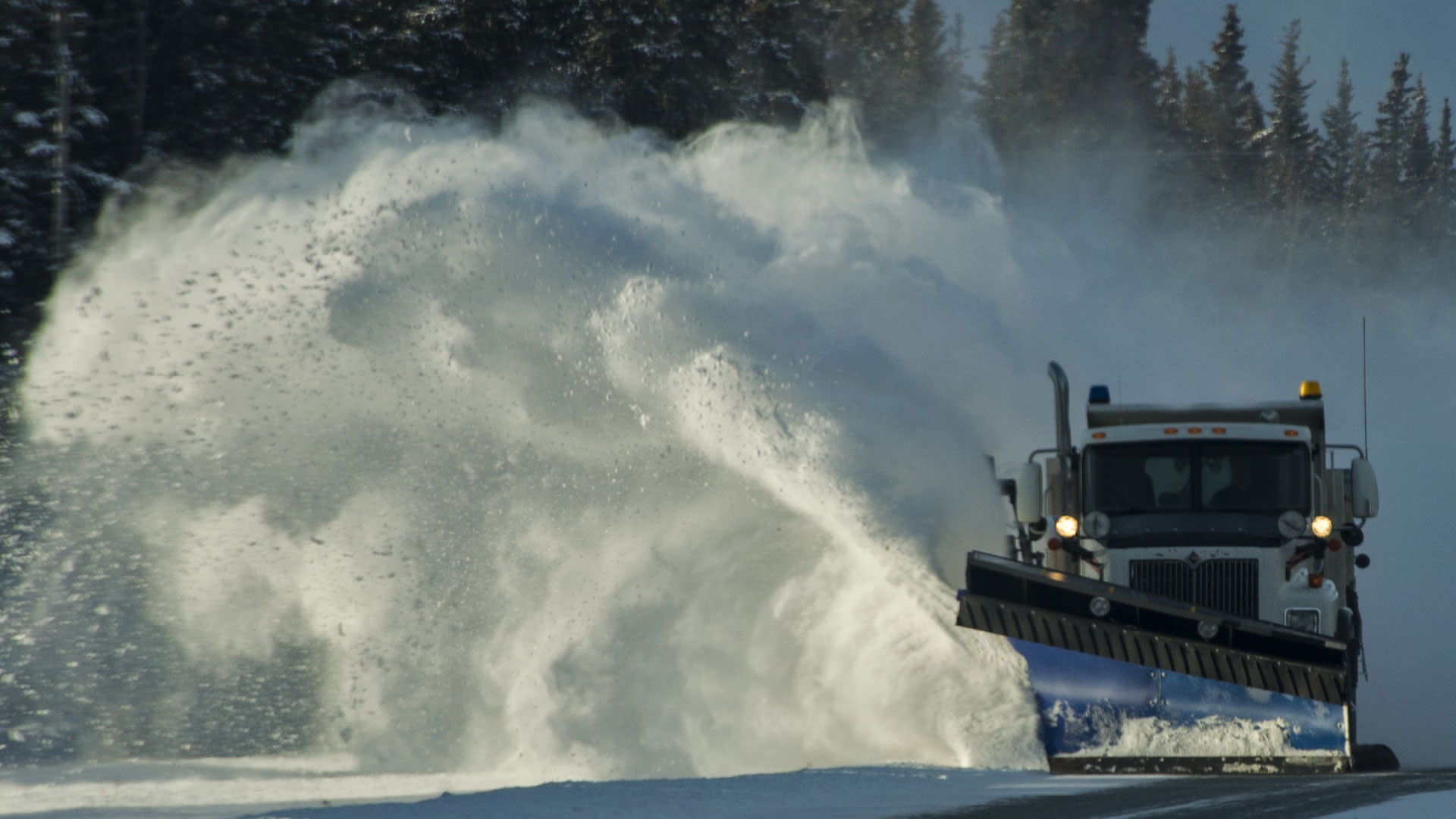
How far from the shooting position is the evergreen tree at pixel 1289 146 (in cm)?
8969

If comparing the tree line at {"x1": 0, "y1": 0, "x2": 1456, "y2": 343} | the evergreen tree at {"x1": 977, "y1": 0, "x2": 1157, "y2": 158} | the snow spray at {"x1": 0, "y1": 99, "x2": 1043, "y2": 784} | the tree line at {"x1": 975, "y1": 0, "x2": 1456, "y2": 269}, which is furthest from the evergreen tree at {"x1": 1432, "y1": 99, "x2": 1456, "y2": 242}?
the snow spray at {"x1": 0, "y1": 99, "x2": 1043, "y2": 784}

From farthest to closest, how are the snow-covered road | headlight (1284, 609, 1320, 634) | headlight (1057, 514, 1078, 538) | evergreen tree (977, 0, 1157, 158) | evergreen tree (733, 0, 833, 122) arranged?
evergreen tree (977, 0, 1157, 158) → evergreen tree (733, 0, 833, 122) → headlight (1057, 514, 1078, 538) → headlight (1284, 609, 1320, 634) → the snow-covered road

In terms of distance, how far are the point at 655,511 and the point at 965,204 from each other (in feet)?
31.4

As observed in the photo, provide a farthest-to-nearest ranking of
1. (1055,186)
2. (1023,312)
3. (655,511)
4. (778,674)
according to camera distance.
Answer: (1055,186), (1023,312), (655,511), (778,674)

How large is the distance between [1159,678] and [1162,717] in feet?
0.78

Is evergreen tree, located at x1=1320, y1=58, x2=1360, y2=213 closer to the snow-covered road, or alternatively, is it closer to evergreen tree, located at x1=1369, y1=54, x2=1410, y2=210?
evergreen tree, located at x1=1369, y1=54, x2=1410, y2=210

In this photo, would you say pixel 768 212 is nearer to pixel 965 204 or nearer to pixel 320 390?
pixel 320 390

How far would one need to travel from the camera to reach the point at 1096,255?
182 feet

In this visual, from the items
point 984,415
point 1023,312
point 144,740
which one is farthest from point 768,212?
point 1023,312

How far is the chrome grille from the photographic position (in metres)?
11.5

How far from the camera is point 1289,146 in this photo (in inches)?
3669

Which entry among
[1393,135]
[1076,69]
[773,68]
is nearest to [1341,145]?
[1393,135]

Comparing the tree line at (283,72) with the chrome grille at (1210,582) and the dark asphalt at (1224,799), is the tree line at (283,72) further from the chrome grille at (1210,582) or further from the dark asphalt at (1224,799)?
the dark asphalt at (1224,799)

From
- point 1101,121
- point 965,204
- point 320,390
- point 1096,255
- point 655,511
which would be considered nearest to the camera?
point 655,511
